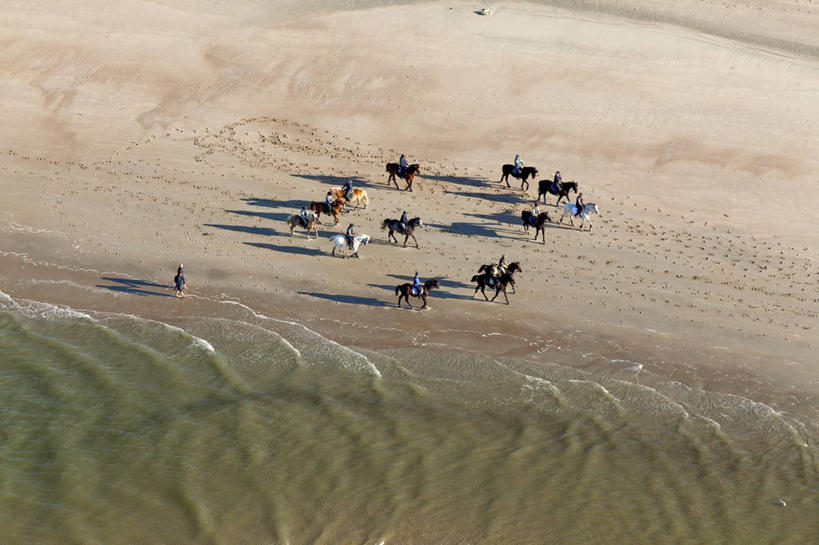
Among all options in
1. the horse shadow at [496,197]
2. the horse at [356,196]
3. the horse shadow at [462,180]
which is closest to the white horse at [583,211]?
the horse shadow at [496,197]

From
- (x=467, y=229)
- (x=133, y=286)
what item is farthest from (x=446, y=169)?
(x=133, y=286)

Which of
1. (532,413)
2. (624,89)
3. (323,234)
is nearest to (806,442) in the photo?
(532,413)

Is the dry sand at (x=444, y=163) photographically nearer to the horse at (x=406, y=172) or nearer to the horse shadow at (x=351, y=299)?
the horse shadow at (x=351, y=299)

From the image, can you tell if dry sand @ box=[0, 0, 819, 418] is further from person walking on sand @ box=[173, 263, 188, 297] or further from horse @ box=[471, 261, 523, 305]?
horse @ box=[471, 261, 523, 305]

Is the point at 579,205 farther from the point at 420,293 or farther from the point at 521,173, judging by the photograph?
the point at 420,293

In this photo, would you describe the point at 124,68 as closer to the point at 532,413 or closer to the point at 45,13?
the point at 45,13

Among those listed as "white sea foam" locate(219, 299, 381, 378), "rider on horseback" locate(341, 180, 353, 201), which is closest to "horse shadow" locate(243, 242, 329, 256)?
"rider on horseback" locate(341, 180, 353, 201)

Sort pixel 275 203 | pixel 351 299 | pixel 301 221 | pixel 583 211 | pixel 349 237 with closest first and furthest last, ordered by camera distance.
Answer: pixel 351 299 < pixel 349 237 < pixel 301 221 < pixel 583 211 < pixel 275 203
